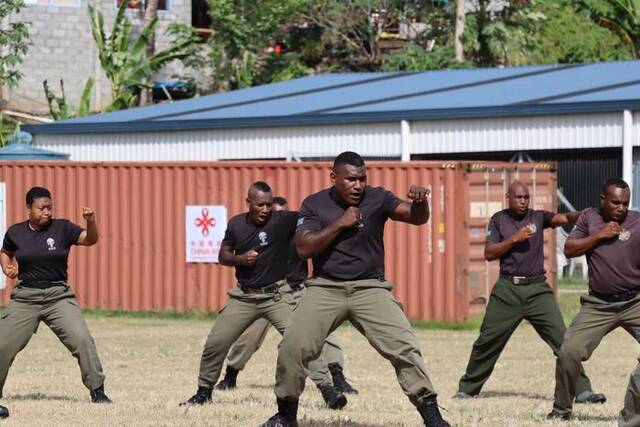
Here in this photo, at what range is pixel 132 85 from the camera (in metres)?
42.8

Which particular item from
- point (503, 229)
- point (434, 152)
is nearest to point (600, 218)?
point (503, 229)

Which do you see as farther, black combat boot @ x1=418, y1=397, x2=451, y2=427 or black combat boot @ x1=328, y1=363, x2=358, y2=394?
black combat boot @ x1=328, y1=363, x2=358, y2=394

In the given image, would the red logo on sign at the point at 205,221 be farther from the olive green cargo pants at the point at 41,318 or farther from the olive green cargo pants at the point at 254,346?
the olive green cargo pants at the point at 41,318

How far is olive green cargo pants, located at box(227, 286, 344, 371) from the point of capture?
15.2 meters

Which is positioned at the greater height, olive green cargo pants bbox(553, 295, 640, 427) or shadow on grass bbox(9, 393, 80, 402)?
olive green cargo pants bbox(553, 295, 640, 427)

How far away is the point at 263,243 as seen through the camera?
1391 cm

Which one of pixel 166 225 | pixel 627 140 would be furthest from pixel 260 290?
pixel 627 140

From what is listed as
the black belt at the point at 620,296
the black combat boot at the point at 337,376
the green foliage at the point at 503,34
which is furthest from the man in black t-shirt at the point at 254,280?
the green foliage at the point at 503,34

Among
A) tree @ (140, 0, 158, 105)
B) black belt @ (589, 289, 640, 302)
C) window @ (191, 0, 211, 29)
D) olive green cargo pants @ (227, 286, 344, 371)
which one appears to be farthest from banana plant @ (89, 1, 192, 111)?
black belt @ (589, 289, 640, 302)

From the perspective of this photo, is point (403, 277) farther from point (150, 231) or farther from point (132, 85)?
point (132, 85)

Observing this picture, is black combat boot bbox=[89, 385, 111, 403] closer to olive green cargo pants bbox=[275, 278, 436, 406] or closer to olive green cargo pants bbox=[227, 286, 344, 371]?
olive green cargo pants bbox=[227, 286, 344, 371]

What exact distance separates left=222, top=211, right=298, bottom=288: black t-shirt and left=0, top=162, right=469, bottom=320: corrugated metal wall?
1079cm

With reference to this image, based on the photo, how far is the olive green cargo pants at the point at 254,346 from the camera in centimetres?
1520

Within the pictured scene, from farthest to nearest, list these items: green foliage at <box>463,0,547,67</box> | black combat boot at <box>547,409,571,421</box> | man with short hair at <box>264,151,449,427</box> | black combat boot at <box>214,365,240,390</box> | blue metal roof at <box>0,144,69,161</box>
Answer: green foliage at <box>463,0,547,67</box> < blue metal roof at <box>0,144,69,161</box> < black combat boot at <box>214,365,240,390</box> < black combat boot at <box>547,409,571,421</box> < man with short hair at <box>264,151,449,427</box>
